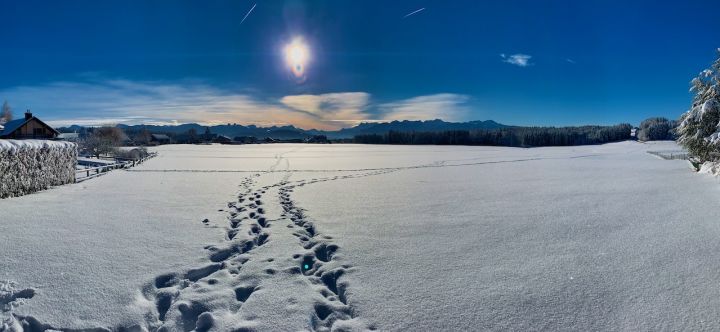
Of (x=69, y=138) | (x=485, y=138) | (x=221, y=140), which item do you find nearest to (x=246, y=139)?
(x=221, y=140)

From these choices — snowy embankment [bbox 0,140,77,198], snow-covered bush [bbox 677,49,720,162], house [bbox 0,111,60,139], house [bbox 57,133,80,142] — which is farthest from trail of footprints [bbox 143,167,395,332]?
house [bbox 57,133,80,142]

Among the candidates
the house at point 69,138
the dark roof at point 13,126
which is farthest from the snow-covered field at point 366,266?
the house at point 69,138

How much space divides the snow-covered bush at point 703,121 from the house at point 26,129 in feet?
196

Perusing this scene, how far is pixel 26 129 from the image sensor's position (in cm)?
4575

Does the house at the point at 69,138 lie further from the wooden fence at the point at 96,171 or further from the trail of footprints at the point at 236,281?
the trail of footprints at the point at 236,281

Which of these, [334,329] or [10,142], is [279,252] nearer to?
[334,329]

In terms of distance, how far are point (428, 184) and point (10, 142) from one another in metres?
14.2

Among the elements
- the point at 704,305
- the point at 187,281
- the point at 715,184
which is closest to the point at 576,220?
the point at 704,305

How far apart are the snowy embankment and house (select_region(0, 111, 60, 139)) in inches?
1493

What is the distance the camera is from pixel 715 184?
42.1 feet

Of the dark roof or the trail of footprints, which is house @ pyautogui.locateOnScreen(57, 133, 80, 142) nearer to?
the dark roof

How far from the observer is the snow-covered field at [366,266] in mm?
4055

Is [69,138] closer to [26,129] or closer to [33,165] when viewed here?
[26,129]

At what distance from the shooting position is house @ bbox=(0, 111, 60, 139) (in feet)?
145
